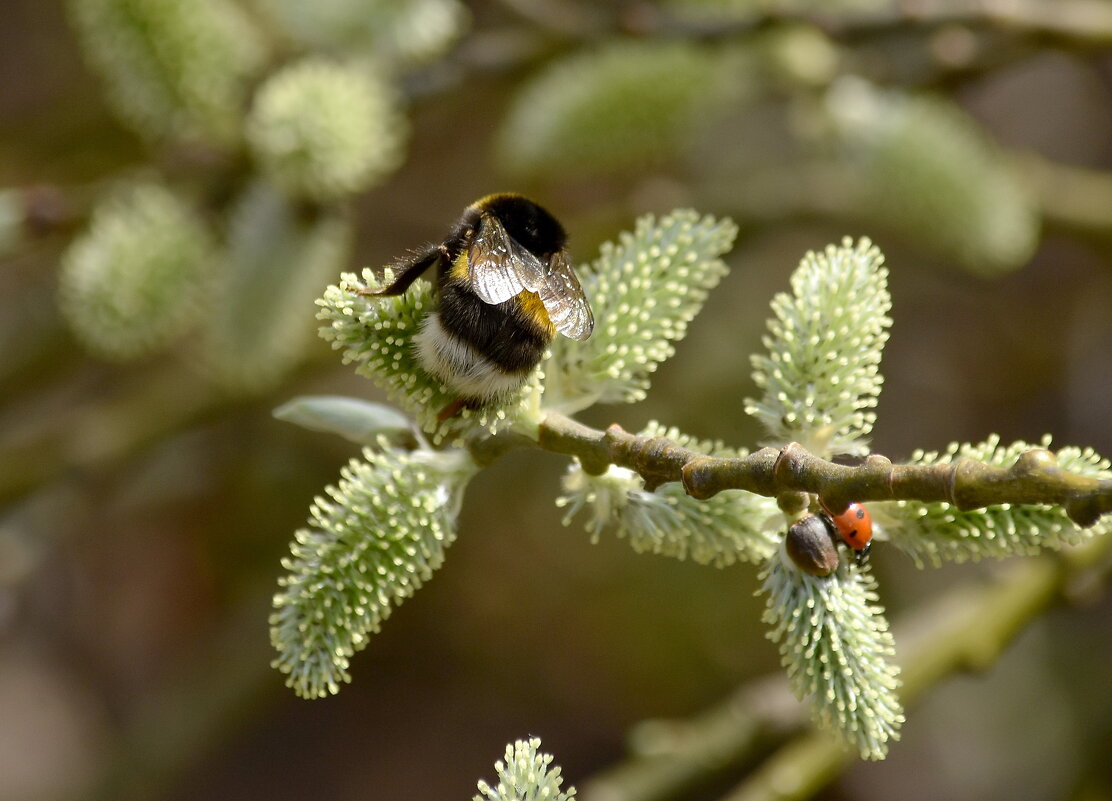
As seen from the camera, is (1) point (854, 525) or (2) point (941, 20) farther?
(2) point (941, 20)

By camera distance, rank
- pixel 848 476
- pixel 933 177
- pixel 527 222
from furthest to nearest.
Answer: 1. pixel 933 177
2. pixel 527 222
3. pixel 848 476

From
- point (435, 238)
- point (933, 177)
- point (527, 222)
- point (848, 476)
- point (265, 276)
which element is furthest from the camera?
point (435, 238)

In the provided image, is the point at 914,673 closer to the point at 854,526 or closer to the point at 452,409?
the point at 854,526

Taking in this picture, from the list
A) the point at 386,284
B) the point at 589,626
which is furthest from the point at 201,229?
the point at 589,626

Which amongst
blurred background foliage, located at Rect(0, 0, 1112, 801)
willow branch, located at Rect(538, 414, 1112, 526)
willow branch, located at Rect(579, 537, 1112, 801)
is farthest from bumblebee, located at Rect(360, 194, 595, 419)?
willow branch, located at Rect(579, 537, 1112, 801)

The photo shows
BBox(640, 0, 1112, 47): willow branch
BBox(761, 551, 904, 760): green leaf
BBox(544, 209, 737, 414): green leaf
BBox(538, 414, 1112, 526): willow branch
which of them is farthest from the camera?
BBox(640, 0, 1112, 47): willow branch

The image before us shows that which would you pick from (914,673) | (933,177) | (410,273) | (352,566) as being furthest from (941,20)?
(352,566)

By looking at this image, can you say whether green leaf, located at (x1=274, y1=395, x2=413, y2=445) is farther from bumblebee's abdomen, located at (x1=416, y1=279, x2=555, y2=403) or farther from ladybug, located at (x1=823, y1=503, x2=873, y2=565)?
ladybug, located at (x1=823, y1=503, x2=873, y2=565)
